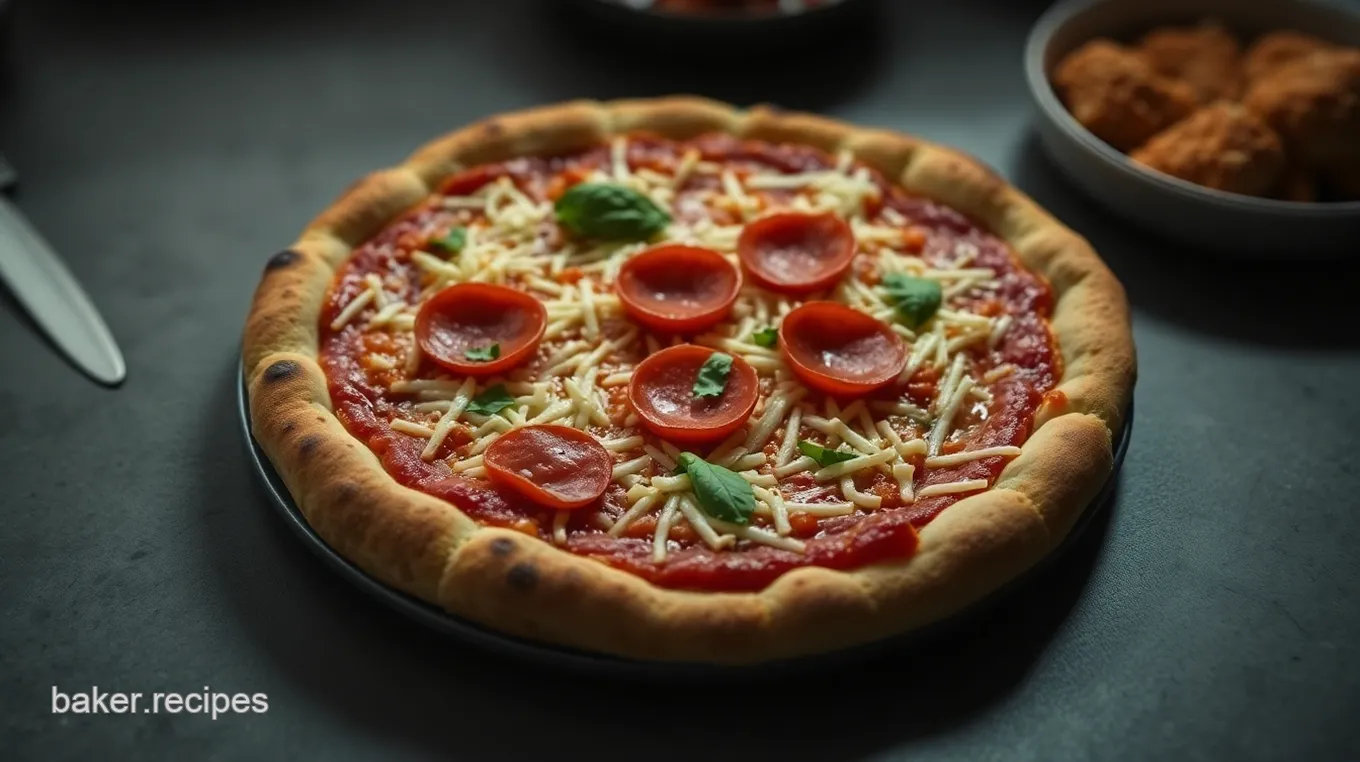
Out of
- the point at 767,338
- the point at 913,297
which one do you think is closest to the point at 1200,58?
the point at 913,297

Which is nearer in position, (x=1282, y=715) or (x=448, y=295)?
(x=1282, y=715)

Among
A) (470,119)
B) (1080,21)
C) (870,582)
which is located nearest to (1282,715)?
(870,582)

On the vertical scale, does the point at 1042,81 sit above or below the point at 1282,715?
above

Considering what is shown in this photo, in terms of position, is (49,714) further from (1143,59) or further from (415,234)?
(1143,59)

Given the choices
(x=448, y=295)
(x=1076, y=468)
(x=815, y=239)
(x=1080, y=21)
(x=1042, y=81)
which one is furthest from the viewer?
(x=1080, y=21)

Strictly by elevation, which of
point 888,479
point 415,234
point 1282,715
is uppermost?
point 415,234

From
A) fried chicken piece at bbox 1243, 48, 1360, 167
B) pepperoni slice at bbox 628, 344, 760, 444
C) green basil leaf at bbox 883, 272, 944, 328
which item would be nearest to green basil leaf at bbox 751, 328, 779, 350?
pepperoni slice at bbox 628, 344, 760, 444

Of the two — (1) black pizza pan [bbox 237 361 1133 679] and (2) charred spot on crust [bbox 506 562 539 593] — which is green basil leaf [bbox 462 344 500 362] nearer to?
(1) black pizza pan [bbox 237 361 1133 679]

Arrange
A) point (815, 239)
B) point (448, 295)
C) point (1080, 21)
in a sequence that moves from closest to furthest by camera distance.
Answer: point (448, 295), point (815, 239), point (1080, 21)
